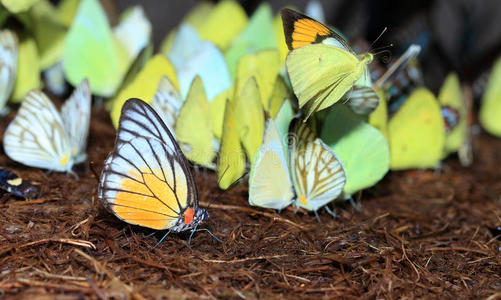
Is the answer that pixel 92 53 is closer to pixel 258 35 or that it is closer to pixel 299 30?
pixel 258 35

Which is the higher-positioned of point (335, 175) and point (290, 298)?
point (335, 175)

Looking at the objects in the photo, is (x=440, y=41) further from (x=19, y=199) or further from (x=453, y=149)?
(x=19, y=199)

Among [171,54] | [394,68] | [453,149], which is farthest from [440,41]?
[171,54]

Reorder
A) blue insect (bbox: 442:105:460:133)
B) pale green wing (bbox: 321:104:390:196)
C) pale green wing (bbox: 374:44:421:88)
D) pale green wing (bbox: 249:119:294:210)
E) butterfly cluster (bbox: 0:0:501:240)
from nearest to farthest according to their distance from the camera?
butterfly cluster (bbox: 0:0:501:240)
pale green wing (bbox: 249:119:294:210)
pale green wing (bbox: 321:104:390:196)
pale green wing (bbox: 374:44:421:88)
blue insect (bbox: 442:105:460:133)

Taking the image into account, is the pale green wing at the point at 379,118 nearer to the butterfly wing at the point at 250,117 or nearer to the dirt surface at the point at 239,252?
the dirt surface at the point at 239,252

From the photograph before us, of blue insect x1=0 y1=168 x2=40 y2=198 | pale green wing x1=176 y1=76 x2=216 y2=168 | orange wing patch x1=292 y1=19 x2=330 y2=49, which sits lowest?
blue insect x1=0 y1=168 x2=40 y2=198

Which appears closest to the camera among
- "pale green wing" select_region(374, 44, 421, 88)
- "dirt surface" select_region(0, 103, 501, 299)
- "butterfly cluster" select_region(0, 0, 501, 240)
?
"dirt surface" select_region(0, 103, 501, 299)

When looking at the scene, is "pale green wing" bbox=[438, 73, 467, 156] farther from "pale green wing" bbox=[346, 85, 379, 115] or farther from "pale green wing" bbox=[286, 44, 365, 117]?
"pale green wing" bbox=[286, 44, 365, 117]

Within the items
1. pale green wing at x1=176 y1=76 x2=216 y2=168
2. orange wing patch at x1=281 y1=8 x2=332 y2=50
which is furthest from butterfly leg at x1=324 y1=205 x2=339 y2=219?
orange wing patch at x1=281 y1=8 x2=332 y2=50

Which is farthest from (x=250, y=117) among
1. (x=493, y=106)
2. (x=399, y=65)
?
(x=493, y=106)
